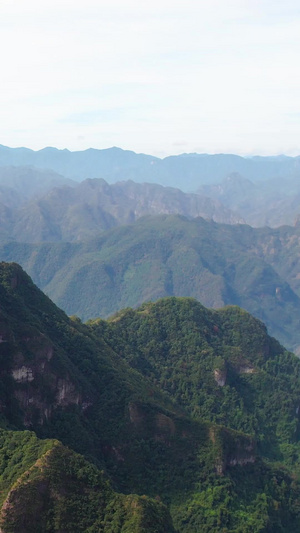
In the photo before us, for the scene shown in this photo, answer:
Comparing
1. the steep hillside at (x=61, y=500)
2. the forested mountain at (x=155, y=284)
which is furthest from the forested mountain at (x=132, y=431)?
the forested mountain at (x=155, y=284)

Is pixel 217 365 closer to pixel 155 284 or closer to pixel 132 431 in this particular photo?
pixel 132 431

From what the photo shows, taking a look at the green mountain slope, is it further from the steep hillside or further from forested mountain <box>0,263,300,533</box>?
the steep hillside

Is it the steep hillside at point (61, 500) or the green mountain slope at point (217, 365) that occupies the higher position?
the green mountain slope at point (217, 365)

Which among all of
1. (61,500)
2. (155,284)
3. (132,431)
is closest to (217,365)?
(132,431)

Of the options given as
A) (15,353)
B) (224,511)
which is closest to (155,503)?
(224,511)

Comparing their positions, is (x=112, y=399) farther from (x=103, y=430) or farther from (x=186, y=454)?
(x=186, y=454)

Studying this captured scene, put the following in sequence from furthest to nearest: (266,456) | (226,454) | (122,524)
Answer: (266,456) → (226,454) → (122,524)

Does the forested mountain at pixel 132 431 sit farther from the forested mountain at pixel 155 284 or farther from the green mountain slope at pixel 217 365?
the forested mountain at pixel 155 284

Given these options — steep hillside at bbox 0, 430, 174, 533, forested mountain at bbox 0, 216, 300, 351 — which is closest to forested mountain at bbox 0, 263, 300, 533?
steep hillside at bbox 0, 430, 174, 533
